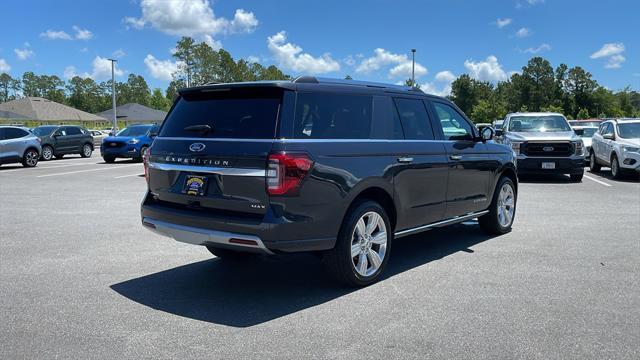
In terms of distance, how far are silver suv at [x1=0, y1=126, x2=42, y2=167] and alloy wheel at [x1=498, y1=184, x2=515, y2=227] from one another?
18.0 m

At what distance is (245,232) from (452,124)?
11.1 ft

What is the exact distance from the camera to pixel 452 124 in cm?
690

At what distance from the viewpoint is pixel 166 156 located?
525cm

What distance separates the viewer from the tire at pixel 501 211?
24.9ft

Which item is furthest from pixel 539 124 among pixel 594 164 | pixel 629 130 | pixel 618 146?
pixel 594 164

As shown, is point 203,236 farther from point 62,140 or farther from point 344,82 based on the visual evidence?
point 62,140

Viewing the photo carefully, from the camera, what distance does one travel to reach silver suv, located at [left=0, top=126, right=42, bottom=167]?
1989cm

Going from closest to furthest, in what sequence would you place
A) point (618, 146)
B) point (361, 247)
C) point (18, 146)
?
point (361, 247)
point (618, 146)
point (18, 146)

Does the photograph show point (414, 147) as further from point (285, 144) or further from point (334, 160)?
point (285, 144)

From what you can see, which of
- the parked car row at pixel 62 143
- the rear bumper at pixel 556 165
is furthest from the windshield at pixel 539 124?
the parked car row at pixel 62 143

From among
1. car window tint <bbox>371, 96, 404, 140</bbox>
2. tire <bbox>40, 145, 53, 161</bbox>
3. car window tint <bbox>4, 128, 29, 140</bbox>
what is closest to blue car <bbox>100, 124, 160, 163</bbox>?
car window tint <bbox>4, 128, 29, 140</bbox>

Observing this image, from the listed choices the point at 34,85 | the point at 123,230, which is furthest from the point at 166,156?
the point at 34,85

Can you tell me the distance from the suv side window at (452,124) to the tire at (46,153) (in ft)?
71.7

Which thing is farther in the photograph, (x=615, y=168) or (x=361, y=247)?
(x=615, y=168)
